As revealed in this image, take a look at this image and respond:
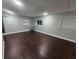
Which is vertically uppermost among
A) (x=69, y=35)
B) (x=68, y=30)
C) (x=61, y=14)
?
Result: (x=61, y=14)

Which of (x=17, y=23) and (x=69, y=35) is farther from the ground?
(x=17, y=23)

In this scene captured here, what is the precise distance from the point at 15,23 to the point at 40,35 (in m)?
3.56

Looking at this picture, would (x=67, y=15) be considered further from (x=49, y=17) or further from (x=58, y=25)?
(x=49, y=17)

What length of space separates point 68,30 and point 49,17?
2.51 metres

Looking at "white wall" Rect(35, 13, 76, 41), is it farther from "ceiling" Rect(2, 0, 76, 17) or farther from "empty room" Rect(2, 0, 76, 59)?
"ceiling" Rect(2, 0, 76, 17)

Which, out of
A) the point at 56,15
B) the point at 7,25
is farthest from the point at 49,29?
the point at 7,25

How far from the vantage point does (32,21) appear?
31.8 feet

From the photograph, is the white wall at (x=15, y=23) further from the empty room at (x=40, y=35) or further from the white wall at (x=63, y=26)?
the white wall at (x=63, y=26)

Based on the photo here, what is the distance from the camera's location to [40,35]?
21.2 ft

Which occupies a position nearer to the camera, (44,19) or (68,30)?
(68,30)

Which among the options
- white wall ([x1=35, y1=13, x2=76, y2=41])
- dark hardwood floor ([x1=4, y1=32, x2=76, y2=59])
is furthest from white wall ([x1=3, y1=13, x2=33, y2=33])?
dark hardwood floor ([x1=4, y1=32, x2=76, y2=59])

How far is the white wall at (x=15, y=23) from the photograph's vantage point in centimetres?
690

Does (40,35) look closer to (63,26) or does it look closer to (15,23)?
(63,26)

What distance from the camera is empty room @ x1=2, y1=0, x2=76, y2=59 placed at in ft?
8.95
